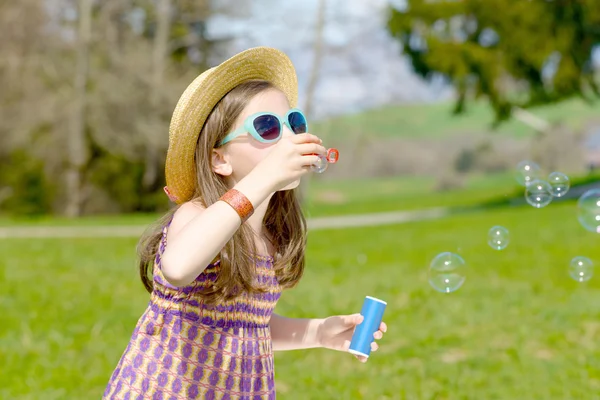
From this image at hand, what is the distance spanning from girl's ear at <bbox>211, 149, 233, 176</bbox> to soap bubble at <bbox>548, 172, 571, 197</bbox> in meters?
1.81

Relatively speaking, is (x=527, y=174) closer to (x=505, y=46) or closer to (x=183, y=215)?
(x=183, y=215)

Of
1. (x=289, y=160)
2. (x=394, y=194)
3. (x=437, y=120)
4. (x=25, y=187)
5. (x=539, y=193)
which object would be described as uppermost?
(x=437, y=120)

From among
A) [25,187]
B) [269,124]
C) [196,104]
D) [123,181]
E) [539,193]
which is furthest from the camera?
[123,181]

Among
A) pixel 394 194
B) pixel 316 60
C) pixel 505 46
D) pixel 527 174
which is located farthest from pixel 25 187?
pixel 527 174

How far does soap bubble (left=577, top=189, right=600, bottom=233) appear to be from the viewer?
3361 millimetres

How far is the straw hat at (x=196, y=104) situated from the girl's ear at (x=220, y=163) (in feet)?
0.21

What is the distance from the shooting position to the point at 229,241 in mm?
1997

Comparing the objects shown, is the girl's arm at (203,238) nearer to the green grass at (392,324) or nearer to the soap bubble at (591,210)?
the soap bubble at (591,210)

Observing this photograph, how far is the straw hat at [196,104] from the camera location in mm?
2062

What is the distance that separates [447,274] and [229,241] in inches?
55.8

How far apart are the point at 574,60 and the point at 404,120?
29.5 meters

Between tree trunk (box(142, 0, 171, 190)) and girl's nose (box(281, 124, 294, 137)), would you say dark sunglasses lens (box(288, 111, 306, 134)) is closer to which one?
girl's nose (box(281, 124, 294, 137))

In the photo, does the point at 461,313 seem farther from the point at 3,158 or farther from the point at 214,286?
the point at 3,158

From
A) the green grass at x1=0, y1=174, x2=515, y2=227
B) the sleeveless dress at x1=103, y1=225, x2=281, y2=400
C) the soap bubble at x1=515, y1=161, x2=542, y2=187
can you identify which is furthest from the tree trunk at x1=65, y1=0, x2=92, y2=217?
the sleeveless dress at x1=103, y1=225, x2=281, y2=400
